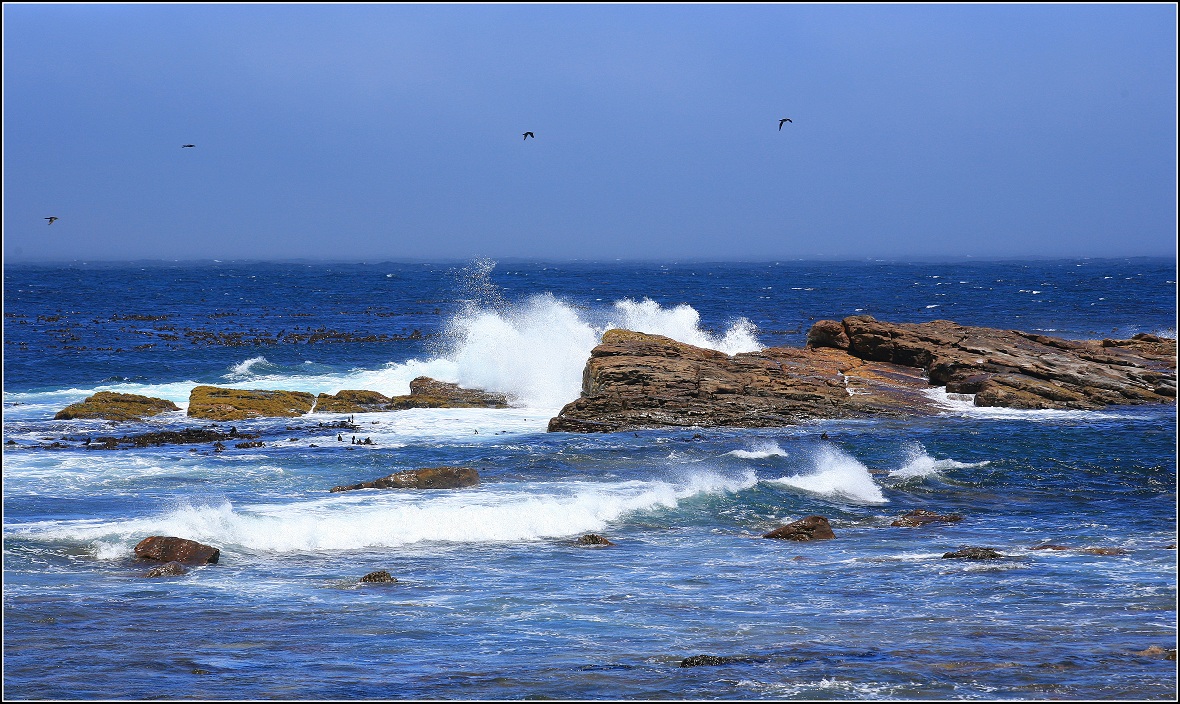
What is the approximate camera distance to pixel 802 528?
649 inches

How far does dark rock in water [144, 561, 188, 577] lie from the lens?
46.5 ft

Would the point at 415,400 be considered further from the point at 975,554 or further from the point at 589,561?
the point at 975,554

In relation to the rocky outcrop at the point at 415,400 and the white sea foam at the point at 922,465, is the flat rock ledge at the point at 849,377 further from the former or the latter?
the white sea foam at the point at 922,465

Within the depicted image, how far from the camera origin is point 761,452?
75.4 ft

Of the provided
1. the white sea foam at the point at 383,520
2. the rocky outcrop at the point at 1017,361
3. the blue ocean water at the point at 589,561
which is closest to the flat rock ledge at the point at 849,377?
the rocky outcrop at the point at 1017,361

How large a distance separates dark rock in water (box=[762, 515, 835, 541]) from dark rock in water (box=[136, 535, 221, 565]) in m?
7.99

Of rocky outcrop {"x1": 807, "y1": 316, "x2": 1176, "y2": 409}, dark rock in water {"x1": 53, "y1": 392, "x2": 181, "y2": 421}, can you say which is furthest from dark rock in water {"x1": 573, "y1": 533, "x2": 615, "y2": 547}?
dark rock in water {"x1": 53, "y1": 392, "x2": 181, "y2": 421}

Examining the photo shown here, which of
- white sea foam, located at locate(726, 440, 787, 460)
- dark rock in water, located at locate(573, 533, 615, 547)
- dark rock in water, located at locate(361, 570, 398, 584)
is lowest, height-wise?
dark rock in water, located at locate(573, 533, 615, 547)

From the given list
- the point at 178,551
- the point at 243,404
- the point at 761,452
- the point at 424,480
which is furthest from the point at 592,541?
the point at 243,404

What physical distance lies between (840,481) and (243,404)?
54.5 ft

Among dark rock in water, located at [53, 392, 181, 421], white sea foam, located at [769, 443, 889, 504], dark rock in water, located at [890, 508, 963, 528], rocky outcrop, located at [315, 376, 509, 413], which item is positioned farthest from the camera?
rocky outcrop, located at [315, 376, 509, 413]

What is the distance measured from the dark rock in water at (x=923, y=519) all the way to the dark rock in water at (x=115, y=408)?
63.7 feet

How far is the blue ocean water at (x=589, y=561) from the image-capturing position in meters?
10.3

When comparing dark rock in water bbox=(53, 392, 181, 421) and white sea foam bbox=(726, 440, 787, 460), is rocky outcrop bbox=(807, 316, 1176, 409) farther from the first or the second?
dark rock in water bbox=(53, 392, 181, 421)
